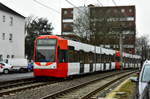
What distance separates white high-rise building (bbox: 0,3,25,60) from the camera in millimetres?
52656

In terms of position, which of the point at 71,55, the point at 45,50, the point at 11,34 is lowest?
the point at 71,55

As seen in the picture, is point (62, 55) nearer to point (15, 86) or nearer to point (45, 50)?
point (45, 50)

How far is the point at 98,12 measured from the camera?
208ft

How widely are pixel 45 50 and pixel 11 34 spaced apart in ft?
108

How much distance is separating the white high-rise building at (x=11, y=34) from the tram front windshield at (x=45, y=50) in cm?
2833

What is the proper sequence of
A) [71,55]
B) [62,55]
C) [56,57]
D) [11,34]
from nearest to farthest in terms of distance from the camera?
[56,57], [62,55], [71,55], [11,34]

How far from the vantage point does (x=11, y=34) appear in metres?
55.8

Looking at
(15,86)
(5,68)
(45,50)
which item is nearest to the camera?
(15,86)

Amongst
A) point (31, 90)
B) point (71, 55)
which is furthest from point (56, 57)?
point (31, 90)

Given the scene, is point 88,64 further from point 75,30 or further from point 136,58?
point 136,58

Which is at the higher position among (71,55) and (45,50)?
(45,50)

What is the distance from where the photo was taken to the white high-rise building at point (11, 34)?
52.7 metres

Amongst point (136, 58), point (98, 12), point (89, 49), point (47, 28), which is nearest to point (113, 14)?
point (98, 12)

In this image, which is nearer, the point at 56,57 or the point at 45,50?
the point at 56,57
